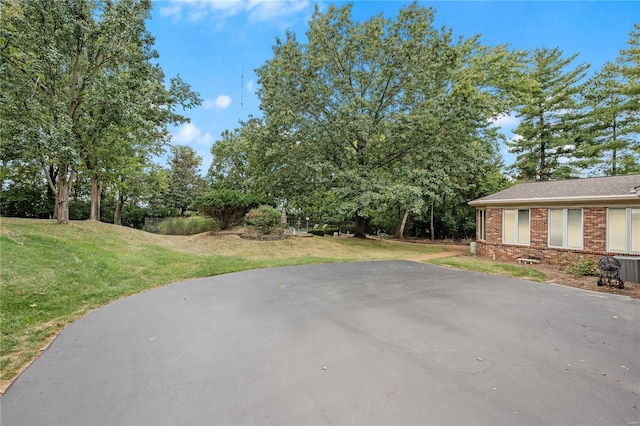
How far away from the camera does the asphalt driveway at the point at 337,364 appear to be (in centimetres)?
227

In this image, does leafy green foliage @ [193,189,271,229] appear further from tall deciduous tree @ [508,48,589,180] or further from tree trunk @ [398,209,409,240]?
tall deciduous tree @ [508,48,589,180]

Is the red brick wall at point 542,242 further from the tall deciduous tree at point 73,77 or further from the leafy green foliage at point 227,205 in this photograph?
the tall deciduous tree at point 73,77

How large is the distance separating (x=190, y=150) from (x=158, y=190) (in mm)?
9625

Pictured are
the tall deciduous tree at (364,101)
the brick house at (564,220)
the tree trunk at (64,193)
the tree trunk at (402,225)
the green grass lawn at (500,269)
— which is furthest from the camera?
the tree trunk at (402,225)

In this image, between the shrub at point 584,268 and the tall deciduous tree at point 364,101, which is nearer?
the shrub at point 584,268

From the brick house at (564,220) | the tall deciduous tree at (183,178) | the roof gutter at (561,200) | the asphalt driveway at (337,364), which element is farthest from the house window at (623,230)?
the tall deciduous tree at (183,178)

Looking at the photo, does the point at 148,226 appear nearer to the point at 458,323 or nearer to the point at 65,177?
the point at 65,177

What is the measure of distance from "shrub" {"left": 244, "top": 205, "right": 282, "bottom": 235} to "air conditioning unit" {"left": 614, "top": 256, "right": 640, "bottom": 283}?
11.8 metres

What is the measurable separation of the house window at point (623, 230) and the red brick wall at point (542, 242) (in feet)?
0.51

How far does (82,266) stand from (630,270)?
45.4 ft

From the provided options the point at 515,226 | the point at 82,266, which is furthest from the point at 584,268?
the point at 82,266

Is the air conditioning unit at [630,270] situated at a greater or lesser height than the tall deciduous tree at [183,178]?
lesser

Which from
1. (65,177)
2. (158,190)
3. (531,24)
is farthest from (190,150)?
(531,24)

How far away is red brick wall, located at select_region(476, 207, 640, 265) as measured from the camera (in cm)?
941
